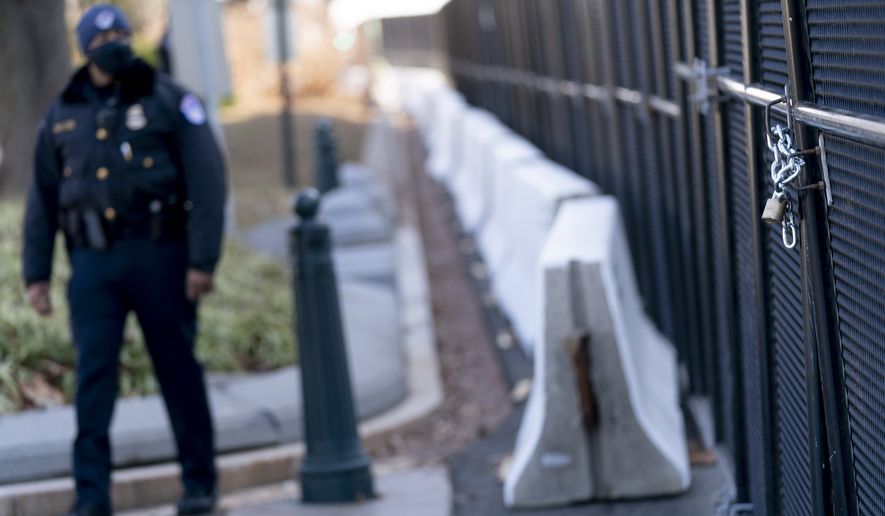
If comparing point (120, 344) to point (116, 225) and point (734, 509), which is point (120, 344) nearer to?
point (116, 225)

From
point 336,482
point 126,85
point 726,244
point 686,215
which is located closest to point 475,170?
point 686,215

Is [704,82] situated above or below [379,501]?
above

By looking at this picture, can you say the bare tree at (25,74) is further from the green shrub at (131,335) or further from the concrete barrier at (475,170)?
the concrete barrier at (475,170)

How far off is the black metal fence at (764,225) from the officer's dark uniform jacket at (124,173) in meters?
1.99

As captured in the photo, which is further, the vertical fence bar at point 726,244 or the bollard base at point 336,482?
the bollard base at point 336,482

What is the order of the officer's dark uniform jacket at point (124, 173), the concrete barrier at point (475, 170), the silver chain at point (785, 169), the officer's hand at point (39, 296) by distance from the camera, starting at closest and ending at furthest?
the silver chain at point (785, 169) < the officer's dark uniform jacket at point (124, 173) < the officer's hand at point (39, 296) < the concrete barrier at point (475, 170)

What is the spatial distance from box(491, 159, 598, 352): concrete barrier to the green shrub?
1.37 metres

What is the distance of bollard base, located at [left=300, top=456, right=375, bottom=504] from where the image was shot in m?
6.72

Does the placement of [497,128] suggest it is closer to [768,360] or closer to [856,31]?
[768,360]

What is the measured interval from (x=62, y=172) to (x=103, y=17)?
25.6 inches

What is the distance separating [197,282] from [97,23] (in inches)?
44.2

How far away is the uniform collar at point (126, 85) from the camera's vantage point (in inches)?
252

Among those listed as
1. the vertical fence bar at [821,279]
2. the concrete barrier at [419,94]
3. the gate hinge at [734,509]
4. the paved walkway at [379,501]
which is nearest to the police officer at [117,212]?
the paved walkway at [379,501]

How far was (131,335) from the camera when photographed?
8.36m
